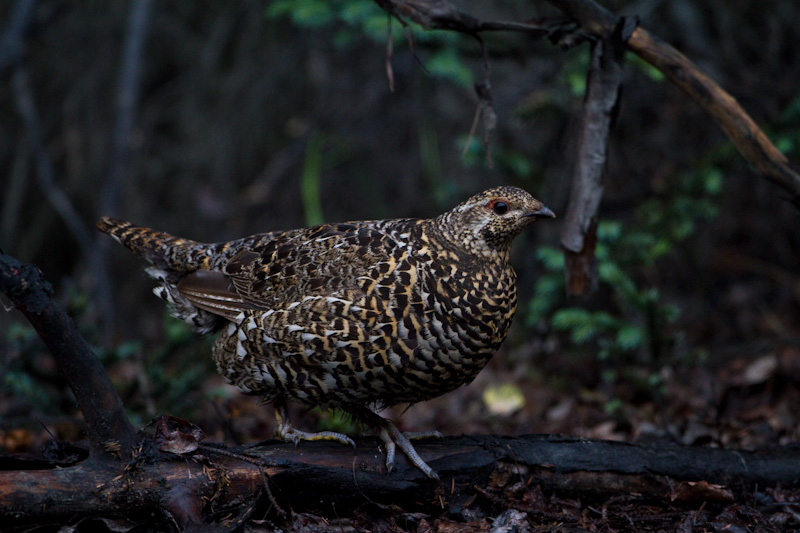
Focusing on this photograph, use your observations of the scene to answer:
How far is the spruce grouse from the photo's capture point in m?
3.26

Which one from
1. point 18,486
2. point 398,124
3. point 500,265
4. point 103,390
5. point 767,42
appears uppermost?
point 767,42

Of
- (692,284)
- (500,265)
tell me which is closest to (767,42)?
(692,284)

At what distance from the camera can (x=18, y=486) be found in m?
2.78

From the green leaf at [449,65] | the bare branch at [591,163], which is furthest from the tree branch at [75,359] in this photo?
the green leaf at [449,65]

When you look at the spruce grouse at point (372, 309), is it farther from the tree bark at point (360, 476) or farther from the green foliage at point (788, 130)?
the green foliage at point (788, 130)

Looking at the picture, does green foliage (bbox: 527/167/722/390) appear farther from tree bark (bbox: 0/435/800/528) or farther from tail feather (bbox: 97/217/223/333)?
tail feather (bbox: 97/217/223/333)

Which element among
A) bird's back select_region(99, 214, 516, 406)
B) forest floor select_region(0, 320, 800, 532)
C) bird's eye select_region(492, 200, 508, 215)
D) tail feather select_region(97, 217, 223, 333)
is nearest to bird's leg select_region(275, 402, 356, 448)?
bird's back select_region(99, 214, 516, 406)

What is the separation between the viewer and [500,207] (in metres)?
3.53

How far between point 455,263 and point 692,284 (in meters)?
4.72

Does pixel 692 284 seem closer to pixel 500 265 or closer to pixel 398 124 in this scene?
pixel 398 124

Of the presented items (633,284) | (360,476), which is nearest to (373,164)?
(633,284)

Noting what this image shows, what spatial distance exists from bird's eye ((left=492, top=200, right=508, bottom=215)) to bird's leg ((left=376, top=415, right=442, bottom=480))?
3.85 ft

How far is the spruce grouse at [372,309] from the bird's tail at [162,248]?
33cm

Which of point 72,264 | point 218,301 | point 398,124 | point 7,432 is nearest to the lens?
point 218,301
